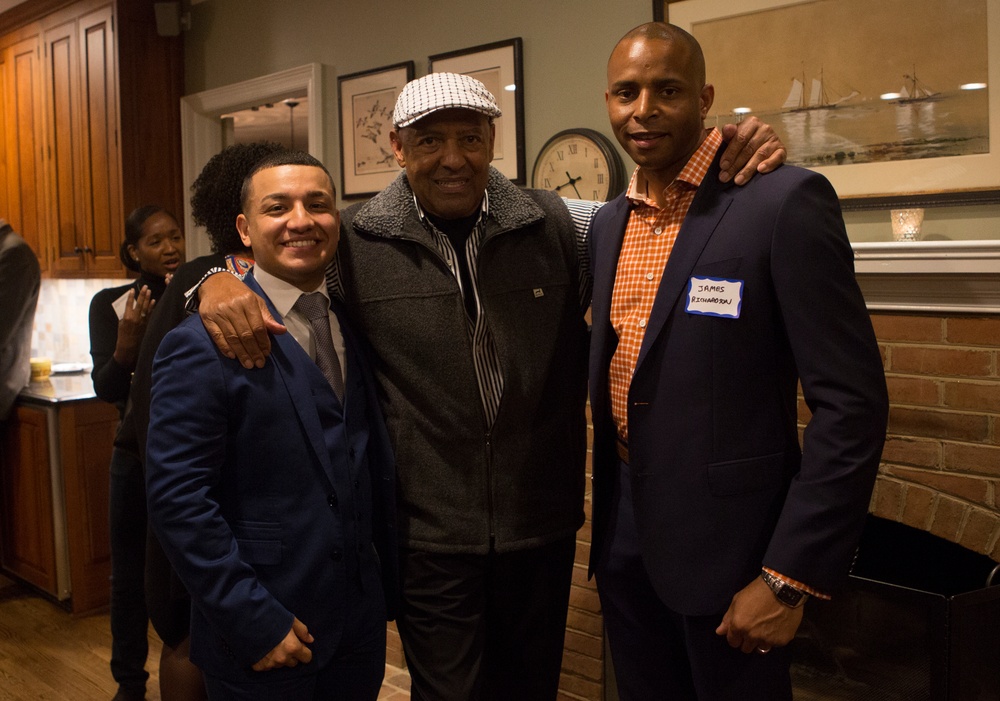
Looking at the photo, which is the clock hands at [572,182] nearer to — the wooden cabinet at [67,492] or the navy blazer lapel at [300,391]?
the navy blazer lapel at [300,391]

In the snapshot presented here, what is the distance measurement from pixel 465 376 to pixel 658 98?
602mm

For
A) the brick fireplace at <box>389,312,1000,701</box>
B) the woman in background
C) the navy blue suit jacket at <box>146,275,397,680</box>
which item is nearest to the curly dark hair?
the navy blue suit jacket at <box>146,275,397,680</box>

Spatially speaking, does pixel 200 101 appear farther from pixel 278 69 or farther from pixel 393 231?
pixel 393 231

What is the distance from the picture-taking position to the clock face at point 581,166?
275cm

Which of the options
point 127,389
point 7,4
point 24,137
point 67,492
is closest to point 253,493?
point 127,389

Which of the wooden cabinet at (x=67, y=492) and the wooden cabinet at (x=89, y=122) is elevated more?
the wooden cabinet at (x=89, y=122)

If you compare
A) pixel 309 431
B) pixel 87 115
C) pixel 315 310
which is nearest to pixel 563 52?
pixel 315 310

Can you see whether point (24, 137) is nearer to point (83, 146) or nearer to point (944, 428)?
point (83, 146)

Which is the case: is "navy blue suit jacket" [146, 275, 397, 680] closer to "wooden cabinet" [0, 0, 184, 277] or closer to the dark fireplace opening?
the dark fireplace opening

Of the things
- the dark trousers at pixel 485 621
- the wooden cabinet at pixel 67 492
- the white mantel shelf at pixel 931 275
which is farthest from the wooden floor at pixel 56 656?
the white mantel shelf at pixel 931 275

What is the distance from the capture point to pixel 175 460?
1382 millimetres

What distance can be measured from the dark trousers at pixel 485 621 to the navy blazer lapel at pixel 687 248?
0.54 m

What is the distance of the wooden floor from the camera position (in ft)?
9.89

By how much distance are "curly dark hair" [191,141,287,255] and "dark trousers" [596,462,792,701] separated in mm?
1025
